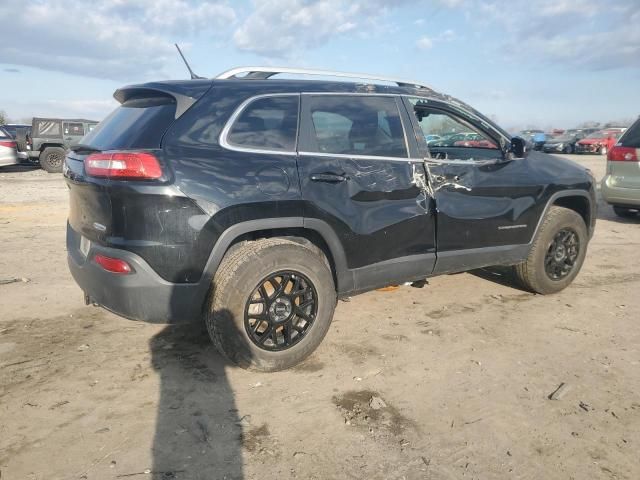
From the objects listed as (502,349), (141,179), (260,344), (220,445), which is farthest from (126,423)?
(502,349)

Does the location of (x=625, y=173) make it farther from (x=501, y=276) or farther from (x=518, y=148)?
(x=518, y=148)

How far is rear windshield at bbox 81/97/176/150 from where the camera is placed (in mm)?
2842

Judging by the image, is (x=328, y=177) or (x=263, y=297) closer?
(x=263, y=297)

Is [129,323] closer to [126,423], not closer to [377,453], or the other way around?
[126,423]

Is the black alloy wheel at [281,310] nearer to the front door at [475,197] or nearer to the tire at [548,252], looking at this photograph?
the front door at [475,197]

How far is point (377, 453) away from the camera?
2436 mm

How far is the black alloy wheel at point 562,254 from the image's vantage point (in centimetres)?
455

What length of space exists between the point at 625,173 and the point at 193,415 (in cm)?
793

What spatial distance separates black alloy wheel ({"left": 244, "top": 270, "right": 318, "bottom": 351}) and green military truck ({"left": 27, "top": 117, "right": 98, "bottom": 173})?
613 inches

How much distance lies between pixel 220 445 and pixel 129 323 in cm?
182

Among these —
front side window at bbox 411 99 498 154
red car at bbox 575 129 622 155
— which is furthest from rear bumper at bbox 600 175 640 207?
red car at bbox 575 129 622 155

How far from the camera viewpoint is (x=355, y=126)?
11.4 ft

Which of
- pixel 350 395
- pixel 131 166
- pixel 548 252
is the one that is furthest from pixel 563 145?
pixel 131 166

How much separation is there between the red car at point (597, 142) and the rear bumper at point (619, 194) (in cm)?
2246
